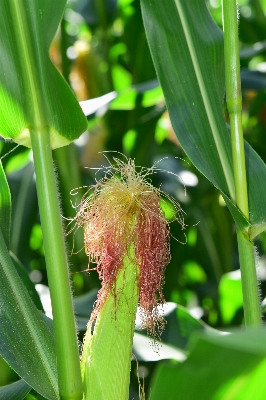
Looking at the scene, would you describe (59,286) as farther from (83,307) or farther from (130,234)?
(83,307)

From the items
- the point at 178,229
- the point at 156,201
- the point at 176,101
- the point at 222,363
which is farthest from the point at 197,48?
the point at 178,229

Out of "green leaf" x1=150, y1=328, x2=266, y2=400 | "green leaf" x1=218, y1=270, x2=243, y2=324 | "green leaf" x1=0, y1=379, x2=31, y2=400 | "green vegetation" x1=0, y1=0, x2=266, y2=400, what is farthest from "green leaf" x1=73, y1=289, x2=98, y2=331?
"green leaf" x1=150, y1=328, x2=266, y2=400

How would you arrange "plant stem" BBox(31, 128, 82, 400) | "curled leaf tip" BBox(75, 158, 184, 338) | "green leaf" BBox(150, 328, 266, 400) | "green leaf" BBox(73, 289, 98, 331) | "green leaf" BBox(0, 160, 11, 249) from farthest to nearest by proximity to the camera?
"green leaf" BBox(73, 289, 98, 331), "green leaf" BBox(0, 160, 11, 249), "curled leaf tip" BBox(75, 158, 184, 338), "plant stem" BBox(31, 128, 82, 400), "green leaf" BBox(150, 328, 266, 400)

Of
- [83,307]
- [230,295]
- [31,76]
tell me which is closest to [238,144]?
[31,76]

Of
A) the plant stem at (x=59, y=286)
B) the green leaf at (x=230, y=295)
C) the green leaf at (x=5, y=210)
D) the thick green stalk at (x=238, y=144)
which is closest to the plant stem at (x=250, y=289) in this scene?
the thick green stalk at (x=238, y=144)

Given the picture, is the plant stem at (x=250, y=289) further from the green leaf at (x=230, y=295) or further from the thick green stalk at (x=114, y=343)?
the green leaf at (x=230, y=295)

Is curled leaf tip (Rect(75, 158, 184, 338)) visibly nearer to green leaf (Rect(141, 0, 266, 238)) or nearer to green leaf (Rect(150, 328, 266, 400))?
green leaf (Rect(141, 0, 266, 238))

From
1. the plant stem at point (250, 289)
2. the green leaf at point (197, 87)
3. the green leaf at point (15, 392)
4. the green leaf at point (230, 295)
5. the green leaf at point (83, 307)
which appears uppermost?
the green leaf at point (197, 87)
